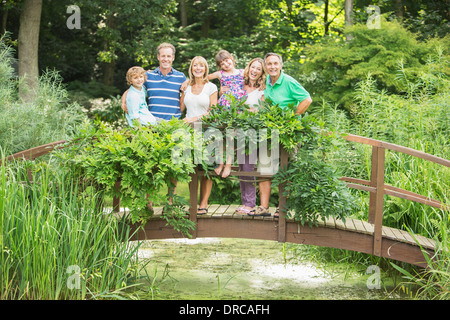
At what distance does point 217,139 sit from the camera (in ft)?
17.4

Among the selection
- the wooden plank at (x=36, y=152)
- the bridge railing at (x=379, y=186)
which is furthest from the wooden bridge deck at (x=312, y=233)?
the wooden plank at (x=36, y=152)

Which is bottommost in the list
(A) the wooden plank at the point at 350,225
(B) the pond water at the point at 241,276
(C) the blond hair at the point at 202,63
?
(B) the pond water at the point at 241,276

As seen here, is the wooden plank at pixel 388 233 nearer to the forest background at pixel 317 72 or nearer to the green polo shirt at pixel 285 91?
the forest background at pixel 317 72

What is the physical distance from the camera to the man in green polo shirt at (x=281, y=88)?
5.36 meters

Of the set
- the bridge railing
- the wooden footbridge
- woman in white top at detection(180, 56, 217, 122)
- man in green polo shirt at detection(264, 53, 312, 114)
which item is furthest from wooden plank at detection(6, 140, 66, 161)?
the bridge railing

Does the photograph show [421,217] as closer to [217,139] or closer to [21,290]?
[217,139]

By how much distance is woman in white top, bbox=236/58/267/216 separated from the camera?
5.53 metres

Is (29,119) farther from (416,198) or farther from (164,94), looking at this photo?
(416,198)

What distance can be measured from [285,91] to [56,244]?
261 centimetres

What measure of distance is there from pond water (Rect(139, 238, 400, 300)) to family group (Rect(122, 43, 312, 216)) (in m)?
0.88

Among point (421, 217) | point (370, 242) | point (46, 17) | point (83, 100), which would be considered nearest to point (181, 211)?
point (370, 242)

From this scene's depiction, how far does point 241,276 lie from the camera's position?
6.35 meters

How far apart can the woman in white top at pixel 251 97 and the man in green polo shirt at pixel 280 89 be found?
0.38 feet

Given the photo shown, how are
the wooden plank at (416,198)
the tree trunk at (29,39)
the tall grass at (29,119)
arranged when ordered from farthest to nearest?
the tree trunk at (29,39) < the tall grass at (29,119) < the wooden plank at (416,198)
